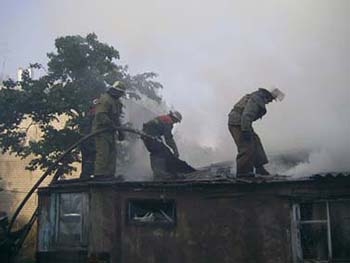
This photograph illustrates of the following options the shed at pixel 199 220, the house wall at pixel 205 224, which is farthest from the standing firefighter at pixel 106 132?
the house wall at pixel 205 224

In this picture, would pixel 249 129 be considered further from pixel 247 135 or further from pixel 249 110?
pixel 249 110

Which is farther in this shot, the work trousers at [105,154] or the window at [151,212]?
the work trousers at [105,154]

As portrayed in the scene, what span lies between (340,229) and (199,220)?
266 centimetres

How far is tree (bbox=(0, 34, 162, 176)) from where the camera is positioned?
50.7 feet

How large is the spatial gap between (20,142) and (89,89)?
2.84 m

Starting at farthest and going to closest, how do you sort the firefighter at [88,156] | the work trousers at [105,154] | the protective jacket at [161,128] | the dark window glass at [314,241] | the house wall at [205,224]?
the firefighter at [88,156], the protective jacket at [161,128], the work trousers at [105,154], the house wall at [205,224], the dark window glass at [314,241]

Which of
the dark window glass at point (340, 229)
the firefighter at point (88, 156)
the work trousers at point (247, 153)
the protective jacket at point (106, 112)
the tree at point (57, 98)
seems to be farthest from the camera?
the tree at point (57, 98)

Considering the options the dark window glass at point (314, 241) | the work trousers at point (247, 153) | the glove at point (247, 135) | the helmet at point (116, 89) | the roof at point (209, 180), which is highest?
the helmet at point (116, 89)

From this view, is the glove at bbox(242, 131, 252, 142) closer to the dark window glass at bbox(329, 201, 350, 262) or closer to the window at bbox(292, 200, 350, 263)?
the window at bbox(292, 200, 350, 263)

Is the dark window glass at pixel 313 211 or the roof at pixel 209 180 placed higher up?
the roof at pixel 209 180

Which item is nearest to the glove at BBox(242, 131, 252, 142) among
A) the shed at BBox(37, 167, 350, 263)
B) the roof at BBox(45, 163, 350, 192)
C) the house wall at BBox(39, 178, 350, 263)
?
the roof at BBox(45, 163, 350, 192)

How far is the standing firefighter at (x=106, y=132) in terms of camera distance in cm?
1142

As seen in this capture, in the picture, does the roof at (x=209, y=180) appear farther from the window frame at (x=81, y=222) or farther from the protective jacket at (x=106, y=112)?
the protective jacket at (x=106, y=112)

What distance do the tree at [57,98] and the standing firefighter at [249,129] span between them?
20.3ft
